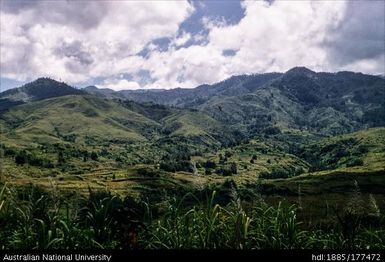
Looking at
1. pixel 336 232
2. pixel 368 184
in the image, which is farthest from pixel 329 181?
pixel 336 232

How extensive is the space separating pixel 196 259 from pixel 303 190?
178m

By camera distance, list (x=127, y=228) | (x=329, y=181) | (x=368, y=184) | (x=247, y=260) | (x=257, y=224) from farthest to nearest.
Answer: (x=329, y=181) < (x=368, y=184) < (x=257, y=224) < (x=127, y=228) < (x=247, y=260)

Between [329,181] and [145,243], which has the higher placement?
[145,243]

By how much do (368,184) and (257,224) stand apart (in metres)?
179

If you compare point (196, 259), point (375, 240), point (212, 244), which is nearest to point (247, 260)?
point (196, 259)

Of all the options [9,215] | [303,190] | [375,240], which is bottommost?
→ [303,190]

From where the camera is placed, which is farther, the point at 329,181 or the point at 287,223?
the point at 329,181

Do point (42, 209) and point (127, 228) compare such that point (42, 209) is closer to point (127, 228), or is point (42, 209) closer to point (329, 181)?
point (127, 228)

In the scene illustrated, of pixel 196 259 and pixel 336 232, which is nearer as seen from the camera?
pixel 196 259

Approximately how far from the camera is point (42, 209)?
11266 mm

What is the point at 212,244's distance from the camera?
35.7 ft

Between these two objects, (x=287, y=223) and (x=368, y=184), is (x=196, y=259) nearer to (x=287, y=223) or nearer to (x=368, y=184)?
(x=287, y=223)

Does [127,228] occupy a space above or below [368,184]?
above

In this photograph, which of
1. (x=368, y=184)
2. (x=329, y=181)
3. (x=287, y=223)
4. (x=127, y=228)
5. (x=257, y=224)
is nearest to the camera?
(x=127, y=228)
